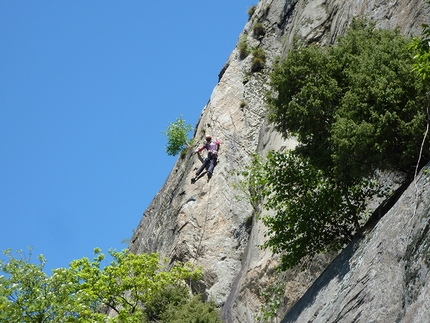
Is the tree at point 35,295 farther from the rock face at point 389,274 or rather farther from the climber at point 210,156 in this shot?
the climber at point 210,156

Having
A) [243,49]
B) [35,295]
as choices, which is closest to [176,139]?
[243,49]

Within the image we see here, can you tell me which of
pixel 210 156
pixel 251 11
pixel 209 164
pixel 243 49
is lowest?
pixel 209 164

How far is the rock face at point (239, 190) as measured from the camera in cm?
2541

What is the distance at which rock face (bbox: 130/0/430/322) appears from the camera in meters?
25.4

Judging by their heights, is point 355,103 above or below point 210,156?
below

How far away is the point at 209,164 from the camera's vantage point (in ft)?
Result: 115

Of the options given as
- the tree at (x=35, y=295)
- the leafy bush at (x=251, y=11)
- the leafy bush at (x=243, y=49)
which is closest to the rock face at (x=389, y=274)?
the tree at (x=35, y=295)

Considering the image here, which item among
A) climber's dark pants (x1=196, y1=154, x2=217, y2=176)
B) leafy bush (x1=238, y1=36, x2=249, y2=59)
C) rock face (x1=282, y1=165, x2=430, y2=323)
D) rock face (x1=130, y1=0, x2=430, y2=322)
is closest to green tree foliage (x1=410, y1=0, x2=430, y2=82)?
rock face (x1=282, y1=165, x2=430, y2=323)

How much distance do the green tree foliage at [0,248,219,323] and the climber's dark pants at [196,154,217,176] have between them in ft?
17.1

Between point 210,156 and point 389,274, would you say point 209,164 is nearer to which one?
point 210,156

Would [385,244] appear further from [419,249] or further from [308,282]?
[308,282]

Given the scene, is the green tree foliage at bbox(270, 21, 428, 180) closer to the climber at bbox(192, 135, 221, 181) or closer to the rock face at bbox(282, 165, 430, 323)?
the rock face at bbox(282, 165, 430, 323)

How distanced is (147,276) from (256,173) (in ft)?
24.4

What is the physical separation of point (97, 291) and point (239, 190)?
31.8 ft
